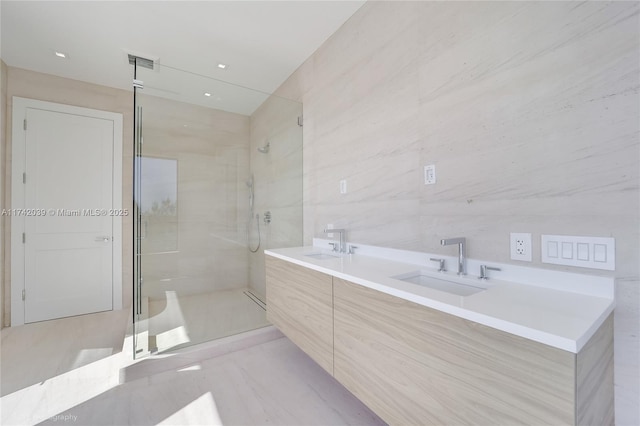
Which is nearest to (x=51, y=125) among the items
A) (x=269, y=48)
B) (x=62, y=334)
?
(x=62, y=334)

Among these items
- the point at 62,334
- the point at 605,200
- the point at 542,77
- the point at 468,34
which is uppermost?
the point at 468,34

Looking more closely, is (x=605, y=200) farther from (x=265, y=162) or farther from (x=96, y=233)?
(x=96, y=233)

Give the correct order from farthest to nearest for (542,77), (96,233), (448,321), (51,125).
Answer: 1. (96,233)
2. (51,125)
3. (542,77)
4. (448,321)

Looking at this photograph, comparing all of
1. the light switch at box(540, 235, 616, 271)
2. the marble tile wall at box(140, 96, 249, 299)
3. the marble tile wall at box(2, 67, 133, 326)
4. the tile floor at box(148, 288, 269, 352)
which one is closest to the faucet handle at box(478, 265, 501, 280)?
the light switch at box(540, 235, 616, 271)

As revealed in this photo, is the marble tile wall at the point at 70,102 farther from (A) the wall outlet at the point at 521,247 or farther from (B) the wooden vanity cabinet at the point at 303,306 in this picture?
(A) the wall outlet at the point at 521,247

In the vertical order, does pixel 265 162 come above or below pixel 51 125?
below

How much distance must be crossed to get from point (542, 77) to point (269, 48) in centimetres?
208

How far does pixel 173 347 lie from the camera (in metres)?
2.03

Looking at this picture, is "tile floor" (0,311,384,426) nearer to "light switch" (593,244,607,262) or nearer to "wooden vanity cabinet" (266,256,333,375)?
"wooden vanity cabinet" (266,256,333,375)

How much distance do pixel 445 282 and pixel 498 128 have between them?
0.74 m

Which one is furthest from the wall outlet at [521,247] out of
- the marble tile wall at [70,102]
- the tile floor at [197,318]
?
the marble tile wall at [70,102]

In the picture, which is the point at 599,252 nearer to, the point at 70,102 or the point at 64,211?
the point at 64,211

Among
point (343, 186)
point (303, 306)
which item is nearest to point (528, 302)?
point (303, 306)

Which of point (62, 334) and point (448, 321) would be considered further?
point (62, 334)
